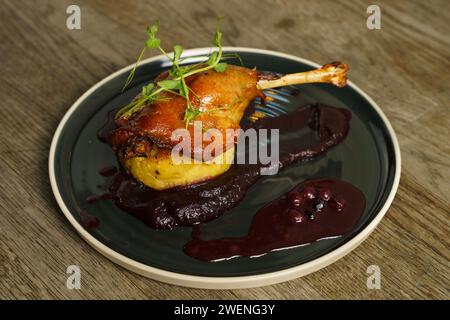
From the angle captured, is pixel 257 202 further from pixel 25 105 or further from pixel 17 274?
pixel 25 105

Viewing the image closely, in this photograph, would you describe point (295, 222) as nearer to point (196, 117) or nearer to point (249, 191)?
point (249, 191)

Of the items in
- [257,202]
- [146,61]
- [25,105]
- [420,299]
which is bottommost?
[420,299]

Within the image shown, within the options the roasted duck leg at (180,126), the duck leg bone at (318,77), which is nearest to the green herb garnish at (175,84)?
the roasted duck leg at (180,126)

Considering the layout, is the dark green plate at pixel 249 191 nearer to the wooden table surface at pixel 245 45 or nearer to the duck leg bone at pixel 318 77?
the wooden table surface at pixel 245 45

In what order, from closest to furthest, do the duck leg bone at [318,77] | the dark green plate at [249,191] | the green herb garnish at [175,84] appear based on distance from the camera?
the dark green plate at [249,191]
the green herb garnish at [175,84]
the duck leg bone at [318,77]

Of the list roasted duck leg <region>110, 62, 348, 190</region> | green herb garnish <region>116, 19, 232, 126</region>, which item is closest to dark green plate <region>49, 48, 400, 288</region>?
roasted duck leg <region>110, 62, 348, 190</region>

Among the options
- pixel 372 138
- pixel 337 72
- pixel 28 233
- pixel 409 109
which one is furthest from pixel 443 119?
pixel 28 233
